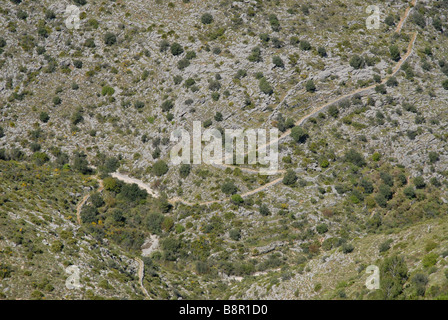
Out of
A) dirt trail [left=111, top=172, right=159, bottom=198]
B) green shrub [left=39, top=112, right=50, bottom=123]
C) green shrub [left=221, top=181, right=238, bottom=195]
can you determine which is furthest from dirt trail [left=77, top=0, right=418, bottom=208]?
green shrub [left=39, top=112, right=50, bottom=123]

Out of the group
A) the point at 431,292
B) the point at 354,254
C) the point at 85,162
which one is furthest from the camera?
the point at 85,162

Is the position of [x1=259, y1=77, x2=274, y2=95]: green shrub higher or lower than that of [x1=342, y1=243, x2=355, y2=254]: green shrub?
higher

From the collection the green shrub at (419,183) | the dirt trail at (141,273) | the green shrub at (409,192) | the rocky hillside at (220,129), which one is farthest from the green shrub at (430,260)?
the dirt trail at (141,273)

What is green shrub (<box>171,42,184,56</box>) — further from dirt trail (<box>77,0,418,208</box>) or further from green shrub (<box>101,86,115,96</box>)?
dirt trail (<box>77,0,418,208</box>)

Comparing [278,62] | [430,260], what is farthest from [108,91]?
[430,260]

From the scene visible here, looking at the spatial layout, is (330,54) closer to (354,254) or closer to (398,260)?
(354,254)

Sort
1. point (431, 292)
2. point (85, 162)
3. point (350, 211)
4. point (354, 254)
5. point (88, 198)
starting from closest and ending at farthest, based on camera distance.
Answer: point (431, 292) < point (354, 254) < point (350, 211) < point (88, 198) < point (85, 162)

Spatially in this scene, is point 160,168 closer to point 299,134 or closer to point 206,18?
point 299,134

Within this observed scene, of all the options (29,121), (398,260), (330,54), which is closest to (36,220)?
(29,121)

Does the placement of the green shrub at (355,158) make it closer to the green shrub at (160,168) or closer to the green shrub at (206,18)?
the green shrub at (160,168)

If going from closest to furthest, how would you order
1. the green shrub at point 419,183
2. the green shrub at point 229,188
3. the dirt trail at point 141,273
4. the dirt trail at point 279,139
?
1. the dirt trail at point 141,273
2. the green shrub at point 419,183
3. the green shrub at point 229,188
4. the dirt trail at point 279,139

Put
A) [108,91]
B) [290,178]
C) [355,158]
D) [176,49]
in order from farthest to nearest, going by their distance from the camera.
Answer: [176,49]
[108,91]
[355,158]
[290,178]
